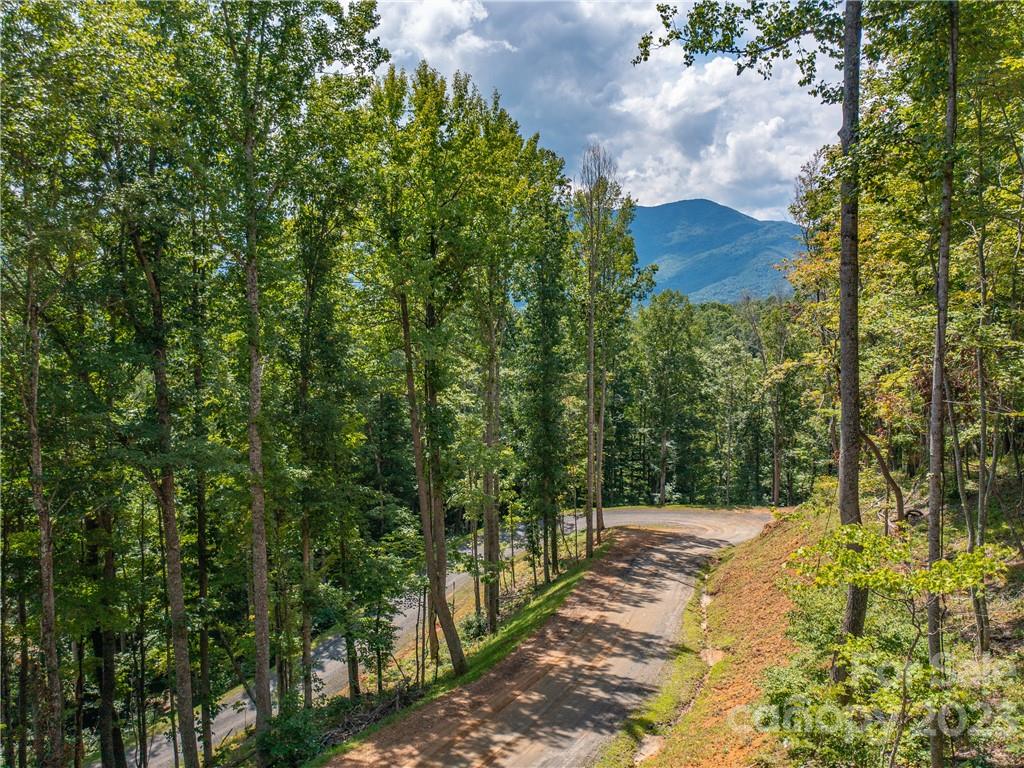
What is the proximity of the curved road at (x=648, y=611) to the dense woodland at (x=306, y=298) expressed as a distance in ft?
14.6

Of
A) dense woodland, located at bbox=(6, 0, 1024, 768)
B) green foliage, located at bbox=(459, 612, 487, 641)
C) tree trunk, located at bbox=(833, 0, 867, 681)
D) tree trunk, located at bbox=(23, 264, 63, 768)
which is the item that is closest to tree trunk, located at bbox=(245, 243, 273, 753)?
dense woodland, located at bbox=(6, 0, 1024, 768)

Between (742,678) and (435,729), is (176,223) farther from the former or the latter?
(742,678)

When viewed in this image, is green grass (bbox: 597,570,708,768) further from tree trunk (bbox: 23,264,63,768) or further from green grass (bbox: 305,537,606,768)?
tree trunk (bbox: 23,264,63,768)

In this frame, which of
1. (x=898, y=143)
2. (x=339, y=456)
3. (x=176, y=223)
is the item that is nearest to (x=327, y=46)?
(x=176, y=223)

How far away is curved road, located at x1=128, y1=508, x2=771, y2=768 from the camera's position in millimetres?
13703

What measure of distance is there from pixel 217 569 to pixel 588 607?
1324 cm

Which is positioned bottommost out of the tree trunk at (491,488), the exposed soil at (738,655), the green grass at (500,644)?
the green grass at (500,644)

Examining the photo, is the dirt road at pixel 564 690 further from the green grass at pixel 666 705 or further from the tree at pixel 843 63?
the tree at pixel 843 63

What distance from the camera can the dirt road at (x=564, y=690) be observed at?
10.4 meters

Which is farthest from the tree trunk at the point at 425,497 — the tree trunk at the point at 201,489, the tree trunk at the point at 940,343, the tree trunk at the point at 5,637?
the tree trunk at the point at 940,343

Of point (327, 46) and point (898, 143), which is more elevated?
point (327, 46)

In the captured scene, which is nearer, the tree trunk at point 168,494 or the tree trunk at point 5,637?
the tree trunk at point 168,494

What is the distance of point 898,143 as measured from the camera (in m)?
6.76

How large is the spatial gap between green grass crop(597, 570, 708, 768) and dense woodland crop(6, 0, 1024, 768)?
172 inches
